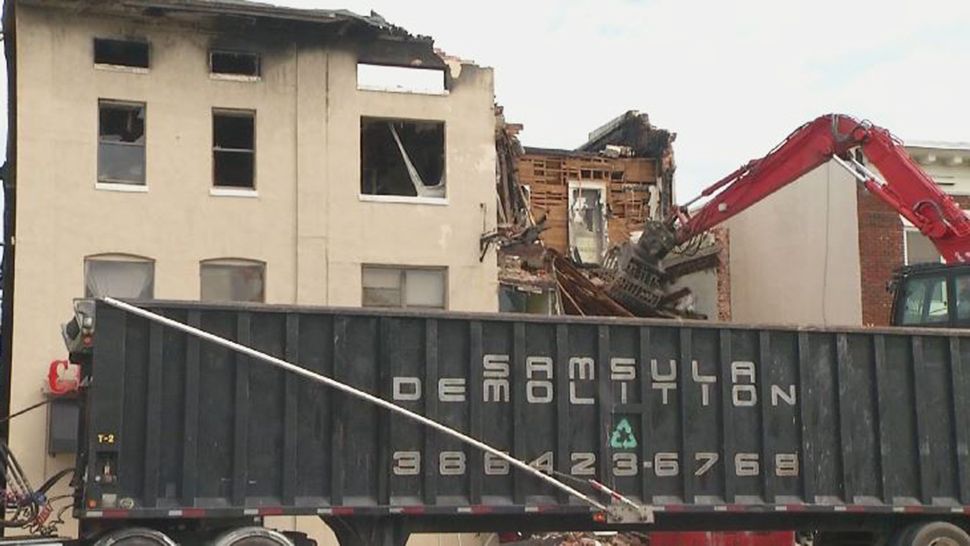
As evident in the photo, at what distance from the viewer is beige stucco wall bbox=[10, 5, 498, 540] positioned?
19906mm

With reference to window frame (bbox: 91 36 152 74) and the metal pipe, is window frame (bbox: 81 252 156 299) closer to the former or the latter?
window frame (bbox: 91 36 152 74)

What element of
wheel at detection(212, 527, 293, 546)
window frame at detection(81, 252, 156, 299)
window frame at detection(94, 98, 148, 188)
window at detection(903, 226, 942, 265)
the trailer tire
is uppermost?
window frame at detection(94, 98, 148, 188)

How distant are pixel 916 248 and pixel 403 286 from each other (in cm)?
1037

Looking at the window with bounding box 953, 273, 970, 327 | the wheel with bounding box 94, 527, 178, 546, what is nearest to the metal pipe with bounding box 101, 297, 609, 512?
the wheel with bounding box 94, 527, 178, 546

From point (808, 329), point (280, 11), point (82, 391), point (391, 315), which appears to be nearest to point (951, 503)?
point (808, 329)

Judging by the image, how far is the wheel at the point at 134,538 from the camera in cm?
1083

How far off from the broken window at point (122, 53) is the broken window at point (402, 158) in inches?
152

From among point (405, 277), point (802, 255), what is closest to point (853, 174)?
point (405, 277)

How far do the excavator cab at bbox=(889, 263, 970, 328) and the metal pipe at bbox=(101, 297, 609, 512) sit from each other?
5634 mm

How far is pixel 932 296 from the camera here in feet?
50.9

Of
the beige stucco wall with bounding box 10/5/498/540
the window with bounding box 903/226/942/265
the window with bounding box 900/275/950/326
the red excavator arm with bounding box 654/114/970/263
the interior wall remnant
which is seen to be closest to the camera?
the window with bounding box 900/275/950/326

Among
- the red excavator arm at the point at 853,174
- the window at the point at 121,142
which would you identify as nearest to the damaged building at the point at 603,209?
the red excavator arm at the point at 853,174

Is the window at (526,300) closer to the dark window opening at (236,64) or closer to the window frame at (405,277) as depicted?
the window frame at (405,277)

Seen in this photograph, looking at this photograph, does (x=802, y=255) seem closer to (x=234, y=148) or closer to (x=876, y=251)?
(x=876, y=251)
